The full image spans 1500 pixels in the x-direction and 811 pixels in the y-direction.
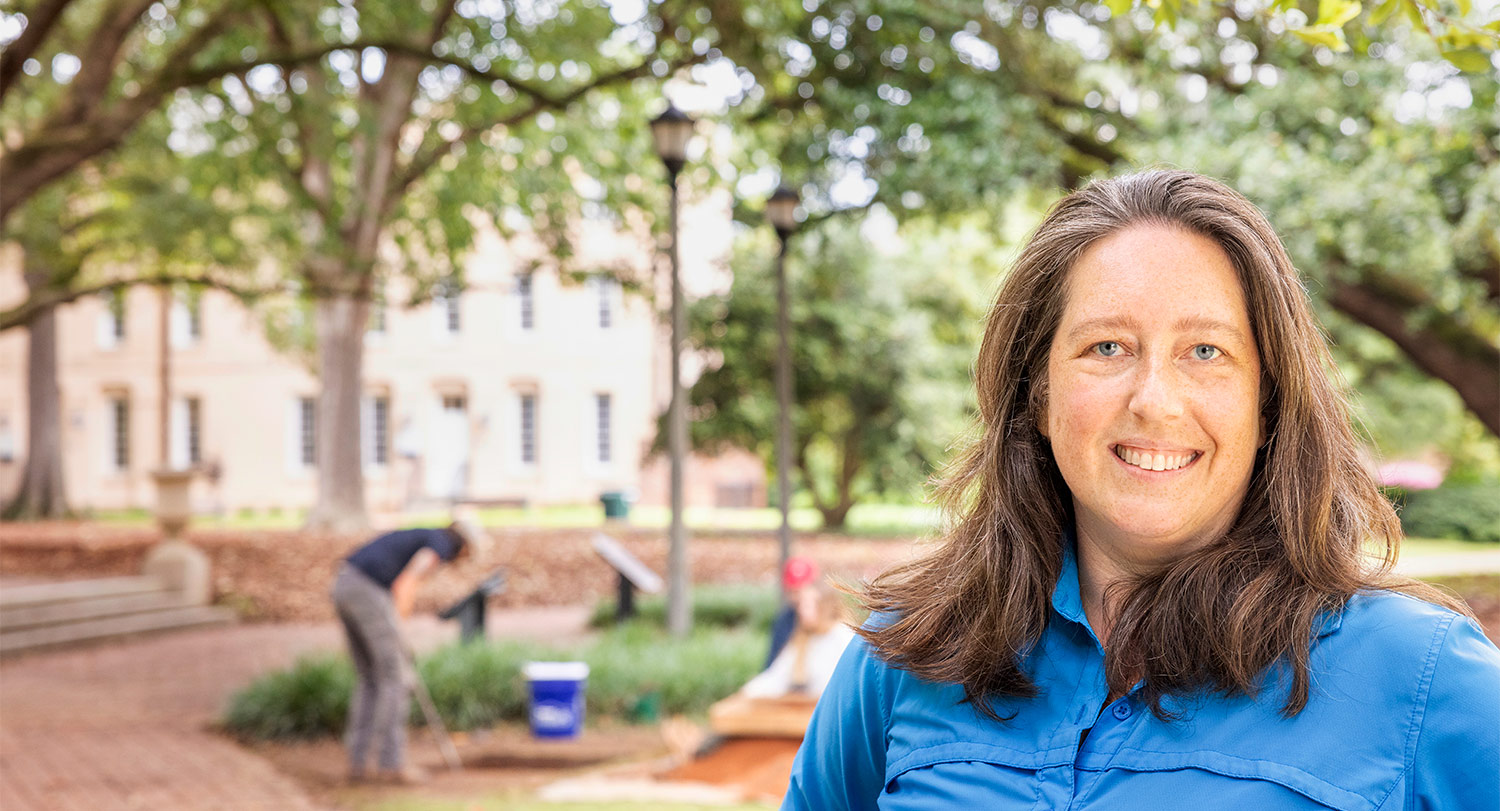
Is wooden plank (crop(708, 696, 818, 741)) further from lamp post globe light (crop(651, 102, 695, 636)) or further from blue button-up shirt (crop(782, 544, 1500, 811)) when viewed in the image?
blue button-up shirt (crop(782, 544, 1500, 811))

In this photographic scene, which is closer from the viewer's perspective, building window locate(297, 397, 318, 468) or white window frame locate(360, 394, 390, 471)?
white window frame locate(360, 394, 390, 471)

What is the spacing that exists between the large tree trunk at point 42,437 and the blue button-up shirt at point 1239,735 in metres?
31.5

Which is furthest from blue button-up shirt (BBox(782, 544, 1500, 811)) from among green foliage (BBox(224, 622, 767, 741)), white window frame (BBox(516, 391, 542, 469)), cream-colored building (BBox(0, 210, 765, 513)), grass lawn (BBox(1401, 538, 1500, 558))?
white window frame (BBox(516, 391, 542, 469))

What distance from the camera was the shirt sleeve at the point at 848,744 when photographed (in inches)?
67.2

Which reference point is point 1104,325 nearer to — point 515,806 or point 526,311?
point 515,806

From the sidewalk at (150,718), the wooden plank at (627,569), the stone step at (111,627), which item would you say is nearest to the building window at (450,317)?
the stone step at (111,627)

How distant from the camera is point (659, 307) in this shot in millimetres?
21375

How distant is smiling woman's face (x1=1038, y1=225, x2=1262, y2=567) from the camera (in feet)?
4.84

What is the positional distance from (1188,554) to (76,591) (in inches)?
680

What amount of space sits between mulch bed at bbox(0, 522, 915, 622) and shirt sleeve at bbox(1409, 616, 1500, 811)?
50.0 ft

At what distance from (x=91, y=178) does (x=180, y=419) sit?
70.0 ft

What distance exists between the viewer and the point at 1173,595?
1.50 m

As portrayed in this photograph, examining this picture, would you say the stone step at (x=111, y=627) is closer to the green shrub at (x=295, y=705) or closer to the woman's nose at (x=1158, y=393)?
the green shrub at (x=295, y=705)

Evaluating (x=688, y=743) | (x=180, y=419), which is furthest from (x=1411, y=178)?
(x=180, y=419)
